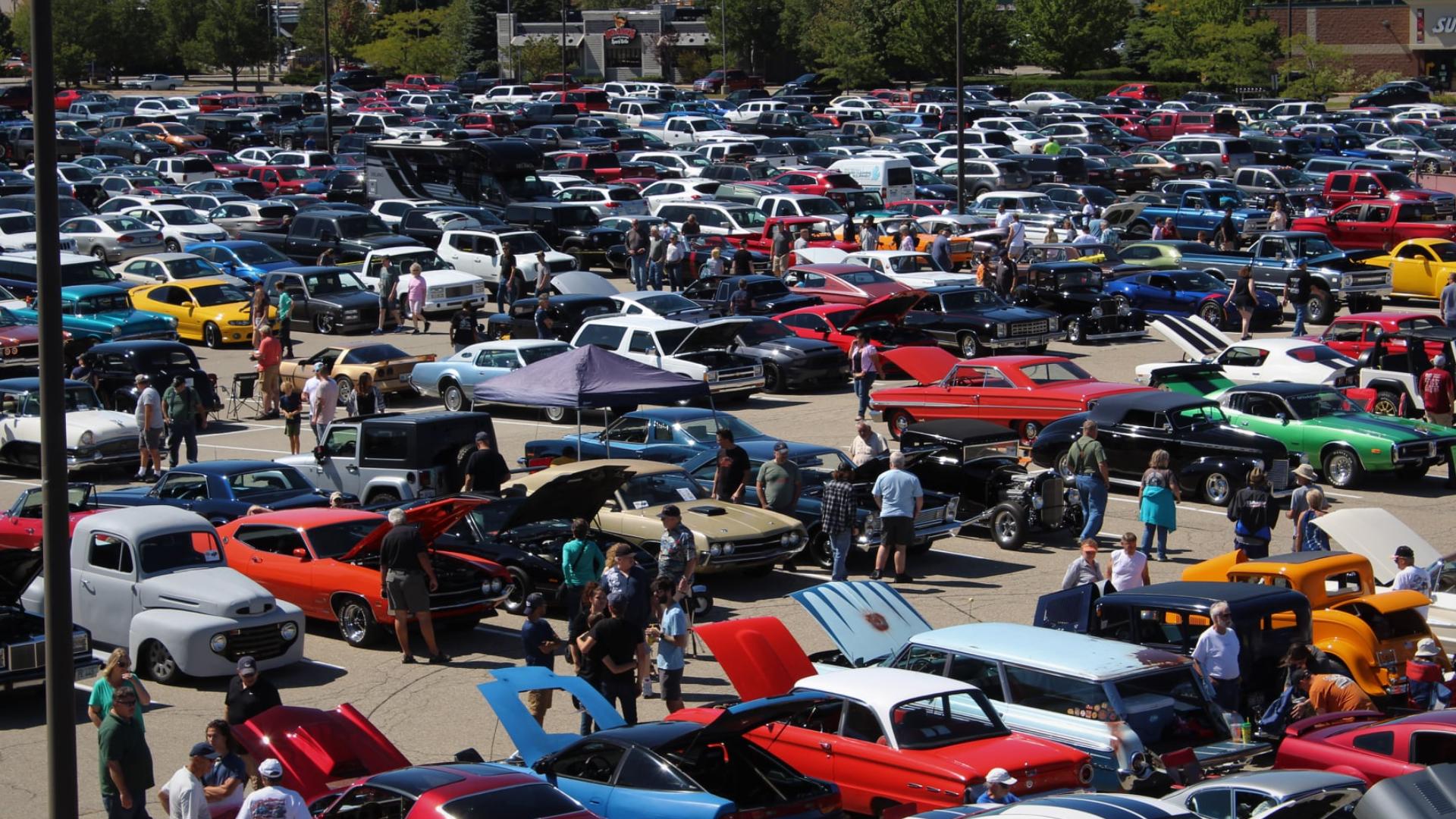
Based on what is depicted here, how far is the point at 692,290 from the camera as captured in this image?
35.3 m

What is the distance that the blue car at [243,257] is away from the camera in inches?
1487

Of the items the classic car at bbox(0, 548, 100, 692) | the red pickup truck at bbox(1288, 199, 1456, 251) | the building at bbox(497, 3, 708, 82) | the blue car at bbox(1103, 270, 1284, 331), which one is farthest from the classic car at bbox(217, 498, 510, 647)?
the building at bbox(497, 3, 708, 82)

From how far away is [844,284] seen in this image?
1325 inches

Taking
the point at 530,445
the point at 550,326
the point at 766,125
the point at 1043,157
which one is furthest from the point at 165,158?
the point at 530,445

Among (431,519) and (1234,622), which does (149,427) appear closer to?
(431,519)

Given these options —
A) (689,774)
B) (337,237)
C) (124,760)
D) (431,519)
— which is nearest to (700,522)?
(431,519)

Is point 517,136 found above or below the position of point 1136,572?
above

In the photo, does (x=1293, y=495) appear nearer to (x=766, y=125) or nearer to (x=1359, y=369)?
(x=1359, y=369)

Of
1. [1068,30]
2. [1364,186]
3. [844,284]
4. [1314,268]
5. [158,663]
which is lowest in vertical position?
[158,663]

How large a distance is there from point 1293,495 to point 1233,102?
205 feet

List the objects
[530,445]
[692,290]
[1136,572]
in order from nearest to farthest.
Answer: [1136,572] < [530,445] < [692,290]

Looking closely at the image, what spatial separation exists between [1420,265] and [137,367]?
78.9 feet

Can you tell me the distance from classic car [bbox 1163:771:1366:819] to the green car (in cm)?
1229

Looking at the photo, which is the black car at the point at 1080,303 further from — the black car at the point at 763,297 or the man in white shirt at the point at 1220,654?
the man in white shirt at the point at 1220,654
